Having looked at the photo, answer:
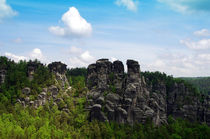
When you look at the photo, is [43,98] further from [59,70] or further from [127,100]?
[127,100]

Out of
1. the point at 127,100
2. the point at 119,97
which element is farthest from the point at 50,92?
the point at 127,100

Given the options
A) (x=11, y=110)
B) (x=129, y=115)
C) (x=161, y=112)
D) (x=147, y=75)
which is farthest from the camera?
(x=147, y=75)

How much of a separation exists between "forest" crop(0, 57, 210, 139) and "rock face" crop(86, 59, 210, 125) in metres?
3.90

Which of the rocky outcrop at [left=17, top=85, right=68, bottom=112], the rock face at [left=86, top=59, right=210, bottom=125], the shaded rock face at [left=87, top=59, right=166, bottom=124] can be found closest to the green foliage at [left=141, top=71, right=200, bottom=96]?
the rock face at [left=86, top=59, right=210, bottom=125]

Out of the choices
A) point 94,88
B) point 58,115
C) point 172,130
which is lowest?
point 172,130

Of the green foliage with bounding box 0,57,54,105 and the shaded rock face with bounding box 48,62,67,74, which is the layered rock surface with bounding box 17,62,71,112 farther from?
the green foliage with bounding box 0,57,54,105

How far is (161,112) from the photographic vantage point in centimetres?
10412

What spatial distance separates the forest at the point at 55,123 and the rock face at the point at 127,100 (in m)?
3.90

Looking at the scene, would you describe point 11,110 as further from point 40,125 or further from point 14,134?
point 14,134

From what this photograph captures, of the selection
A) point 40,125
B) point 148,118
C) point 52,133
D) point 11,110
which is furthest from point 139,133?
point 11,110

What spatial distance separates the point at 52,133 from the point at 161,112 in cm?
6136

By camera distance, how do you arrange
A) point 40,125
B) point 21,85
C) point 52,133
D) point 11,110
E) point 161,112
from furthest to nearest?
point 161,112
point 21,85
point 11,110
point 40,125
point 52,133

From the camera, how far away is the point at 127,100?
82438mm

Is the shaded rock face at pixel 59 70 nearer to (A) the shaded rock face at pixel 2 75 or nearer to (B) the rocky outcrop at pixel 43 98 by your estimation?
(B) the rocky outcrop at pixel 43 98
